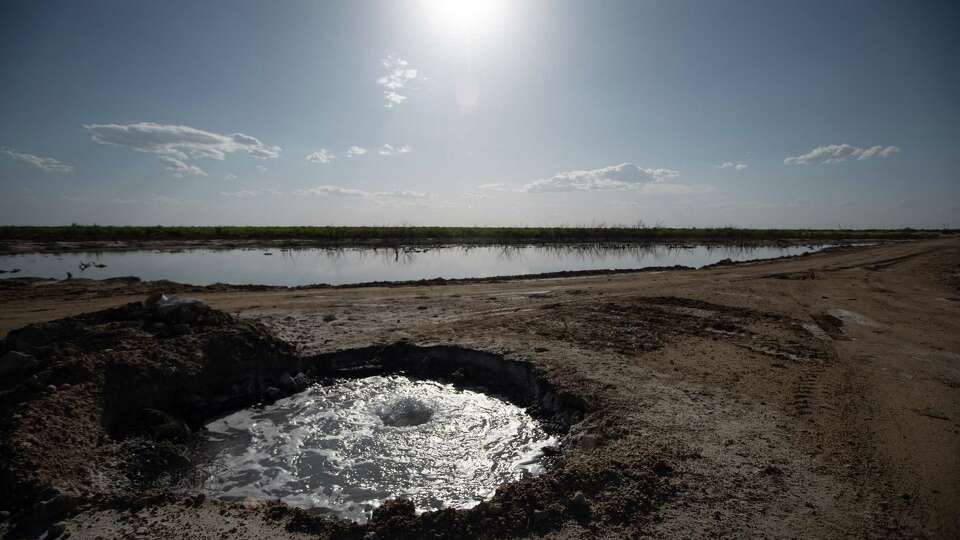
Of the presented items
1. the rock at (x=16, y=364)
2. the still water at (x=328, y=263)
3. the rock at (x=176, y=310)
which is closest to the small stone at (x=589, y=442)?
the rock at (x=176, y=310)

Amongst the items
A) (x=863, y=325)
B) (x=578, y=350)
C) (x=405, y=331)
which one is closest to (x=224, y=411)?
(x=405, y=331)

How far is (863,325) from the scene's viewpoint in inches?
341

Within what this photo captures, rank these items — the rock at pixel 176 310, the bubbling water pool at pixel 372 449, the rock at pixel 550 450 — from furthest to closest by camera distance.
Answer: the rock at pixel 176 310 < the rock at pixel 550 450 < the bubbling water pool at pixel 372 449

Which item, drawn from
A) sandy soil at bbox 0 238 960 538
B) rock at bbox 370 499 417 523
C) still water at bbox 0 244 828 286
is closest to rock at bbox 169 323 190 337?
sandy soil at bbox 0 238 960 538

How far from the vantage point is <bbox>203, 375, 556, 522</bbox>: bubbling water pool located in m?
4.22

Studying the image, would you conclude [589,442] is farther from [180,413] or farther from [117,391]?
[117,391]

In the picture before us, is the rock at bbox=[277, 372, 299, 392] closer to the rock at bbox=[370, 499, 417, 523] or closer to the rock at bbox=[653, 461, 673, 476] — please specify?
the rock at bbox=[370, 499, 417, 523]

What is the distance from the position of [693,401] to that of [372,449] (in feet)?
12.5

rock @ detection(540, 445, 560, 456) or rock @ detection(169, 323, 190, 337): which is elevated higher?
rock @ detection(169, 323, 190, 337)

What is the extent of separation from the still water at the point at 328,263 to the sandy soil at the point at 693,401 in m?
4.86

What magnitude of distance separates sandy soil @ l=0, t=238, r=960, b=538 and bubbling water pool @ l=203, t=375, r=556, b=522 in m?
→ 0.62

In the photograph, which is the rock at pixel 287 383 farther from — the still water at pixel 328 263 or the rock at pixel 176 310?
the still water at pixel 328 263

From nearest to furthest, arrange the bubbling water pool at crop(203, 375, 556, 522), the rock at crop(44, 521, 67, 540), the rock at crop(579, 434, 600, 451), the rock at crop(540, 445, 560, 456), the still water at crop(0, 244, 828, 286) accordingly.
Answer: the rock at crop(44, 521, 67, 540) → the bubbling water pool at crop(203, 375, 556, 522) → the rock at crop(579, 434, 600, 451) → the rock at crop(540, 445, 560, 456) → the still water at crop(0, 244, 828, 286)

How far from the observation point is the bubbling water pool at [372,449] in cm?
422
